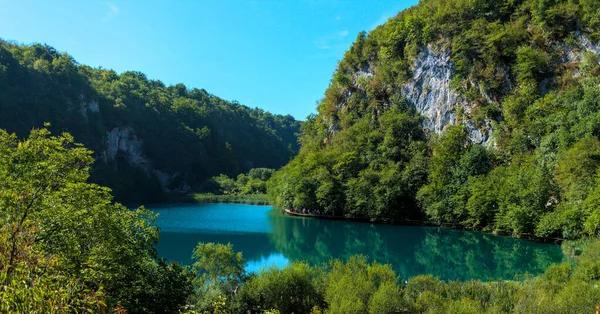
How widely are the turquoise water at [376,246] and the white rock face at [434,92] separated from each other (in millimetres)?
17841

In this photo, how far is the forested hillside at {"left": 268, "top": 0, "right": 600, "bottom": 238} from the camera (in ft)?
112

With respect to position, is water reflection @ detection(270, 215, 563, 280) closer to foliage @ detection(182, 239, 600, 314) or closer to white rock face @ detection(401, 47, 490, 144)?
foliage @ detection(182, 239, 600, 314)

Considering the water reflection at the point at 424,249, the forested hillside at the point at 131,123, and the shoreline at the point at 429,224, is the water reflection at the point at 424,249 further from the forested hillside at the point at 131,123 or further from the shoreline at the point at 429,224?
the forested hillside at the point at 131,123

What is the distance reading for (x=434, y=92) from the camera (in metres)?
55.7

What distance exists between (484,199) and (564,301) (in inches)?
1171

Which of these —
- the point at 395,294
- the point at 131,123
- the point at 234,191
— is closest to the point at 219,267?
the point at 395,294

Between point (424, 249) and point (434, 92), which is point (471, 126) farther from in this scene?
A: point (424, 249)

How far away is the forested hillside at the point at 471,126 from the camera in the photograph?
3406cm

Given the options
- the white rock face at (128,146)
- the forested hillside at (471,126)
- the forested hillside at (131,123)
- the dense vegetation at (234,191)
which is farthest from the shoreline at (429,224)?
the white rock face at (128,146)

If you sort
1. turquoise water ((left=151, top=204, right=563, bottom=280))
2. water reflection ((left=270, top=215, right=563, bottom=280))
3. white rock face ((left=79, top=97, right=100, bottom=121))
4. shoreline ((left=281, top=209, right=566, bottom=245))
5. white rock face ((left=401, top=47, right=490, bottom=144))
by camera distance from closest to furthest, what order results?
water reflection ((left=270, top=215, right=563, bottom=280)), turquoise water ((left=151, top=204, right=563, bottom=280)), shoreline ((left=281, top=209, right=566, bottom=245)), white rock face ((left=401, top=47, right=490, bottom=144)), white rock face ((left=79, top=97, right=100, bottom=121))

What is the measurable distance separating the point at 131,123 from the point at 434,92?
7011 cm

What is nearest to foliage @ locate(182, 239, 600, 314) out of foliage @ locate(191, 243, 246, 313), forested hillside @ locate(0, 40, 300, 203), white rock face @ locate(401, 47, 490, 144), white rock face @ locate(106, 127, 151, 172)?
foliage @ locate(191, 243, 246, 313)

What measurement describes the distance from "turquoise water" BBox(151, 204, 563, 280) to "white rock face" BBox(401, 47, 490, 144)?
17841 millimetres

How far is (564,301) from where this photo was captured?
10977 millimetres
